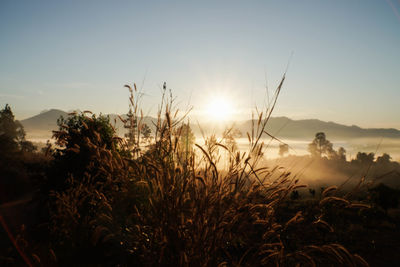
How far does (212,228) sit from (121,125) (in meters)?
1.99

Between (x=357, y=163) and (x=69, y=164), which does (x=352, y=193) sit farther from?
(x=357, y=163)

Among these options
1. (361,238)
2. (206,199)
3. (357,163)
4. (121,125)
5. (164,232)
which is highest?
(121,125)

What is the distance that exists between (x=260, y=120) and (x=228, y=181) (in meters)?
0.63

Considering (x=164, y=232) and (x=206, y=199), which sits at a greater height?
(x=206, y=199)

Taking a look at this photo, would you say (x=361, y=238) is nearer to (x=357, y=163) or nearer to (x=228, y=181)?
(x=228, y=181)

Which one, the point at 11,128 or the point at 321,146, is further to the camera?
the point at 321,146

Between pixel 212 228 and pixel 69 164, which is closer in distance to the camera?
pixel 212 228

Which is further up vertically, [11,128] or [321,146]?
[11,128]

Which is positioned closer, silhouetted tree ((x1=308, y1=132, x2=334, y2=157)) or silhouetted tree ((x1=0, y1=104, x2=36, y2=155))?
silhouetted tree ((x1=0, y1=104, x2=36, y2=155))

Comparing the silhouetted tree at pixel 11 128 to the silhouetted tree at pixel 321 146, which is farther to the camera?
the silhouetted tree at pixel 321 146

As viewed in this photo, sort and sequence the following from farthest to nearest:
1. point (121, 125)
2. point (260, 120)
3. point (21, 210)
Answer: point (21, 210) < point (121, 125) < point (260, 120)

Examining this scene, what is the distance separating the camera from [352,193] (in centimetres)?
209

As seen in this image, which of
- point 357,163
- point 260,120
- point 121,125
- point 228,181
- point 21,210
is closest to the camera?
point 260,120

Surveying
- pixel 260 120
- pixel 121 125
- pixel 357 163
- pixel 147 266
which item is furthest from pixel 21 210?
pixel 357 163
